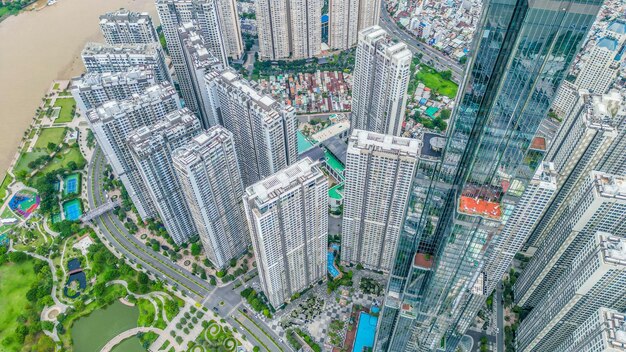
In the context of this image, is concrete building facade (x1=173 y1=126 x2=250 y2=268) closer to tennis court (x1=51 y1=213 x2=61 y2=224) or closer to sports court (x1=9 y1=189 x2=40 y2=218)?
tennis court (x1=51 y1=213 x2=61 y2=224)

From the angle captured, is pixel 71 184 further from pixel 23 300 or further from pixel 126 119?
pixel 126 119

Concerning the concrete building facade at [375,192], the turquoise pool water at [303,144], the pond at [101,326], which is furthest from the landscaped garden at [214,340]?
the turquoise pool water at [303,144]

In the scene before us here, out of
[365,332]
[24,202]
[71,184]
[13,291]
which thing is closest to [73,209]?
[71,184]

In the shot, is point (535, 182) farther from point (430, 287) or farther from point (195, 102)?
point (195, 102)

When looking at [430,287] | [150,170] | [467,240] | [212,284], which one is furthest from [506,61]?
[212,284]

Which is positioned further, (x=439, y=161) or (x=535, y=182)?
(x=535, y=182)
